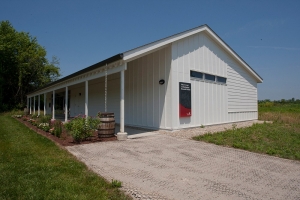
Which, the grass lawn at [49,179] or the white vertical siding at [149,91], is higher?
the white vertical siding at [149,91]

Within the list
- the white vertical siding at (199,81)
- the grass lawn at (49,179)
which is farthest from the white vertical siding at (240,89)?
the grass lawn at (49,179)

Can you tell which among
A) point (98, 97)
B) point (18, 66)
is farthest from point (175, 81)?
point (18, 66)

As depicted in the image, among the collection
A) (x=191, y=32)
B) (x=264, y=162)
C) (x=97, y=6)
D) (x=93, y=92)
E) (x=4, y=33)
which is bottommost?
(x=264, y=162)

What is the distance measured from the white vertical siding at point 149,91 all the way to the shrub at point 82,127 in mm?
3242

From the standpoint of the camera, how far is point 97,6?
417 inches

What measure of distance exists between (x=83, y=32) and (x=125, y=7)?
7178mm

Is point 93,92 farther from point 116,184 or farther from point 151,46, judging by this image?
point 116,184

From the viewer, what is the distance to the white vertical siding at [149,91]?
9.27 meters

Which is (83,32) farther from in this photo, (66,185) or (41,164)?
(66,185)

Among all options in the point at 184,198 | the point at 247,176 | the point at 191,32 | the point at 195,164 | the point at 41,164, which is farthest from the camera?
the point at 191,32

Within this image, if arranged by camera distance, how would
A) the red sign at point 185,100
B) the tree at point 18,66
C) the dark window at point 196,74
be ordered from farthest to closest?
the tree at point 18,66 → the dark window at point 196,74 → the red sign at point 185,100

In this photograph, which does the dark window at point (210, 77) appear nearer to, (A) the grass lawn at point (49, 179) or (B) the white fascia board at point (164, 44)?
(B) the white fascia board at point (164, 44)

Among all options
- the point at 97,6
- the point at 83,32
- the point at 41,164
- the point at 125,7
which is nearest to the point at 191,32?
the point at 125,7

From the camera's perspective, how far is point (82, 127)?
22.3 ft
